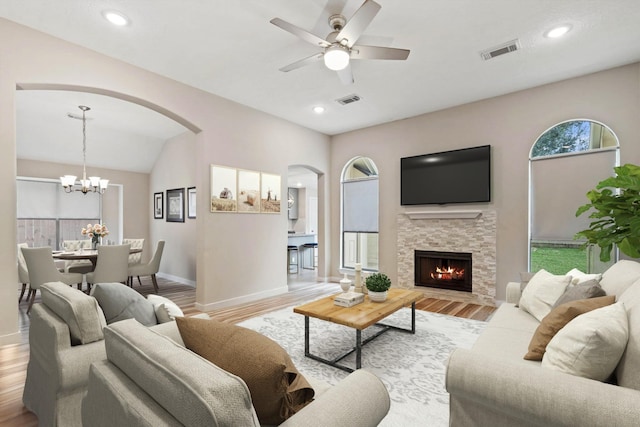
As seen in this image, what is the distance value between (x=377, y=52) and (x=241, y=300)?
3845 mm

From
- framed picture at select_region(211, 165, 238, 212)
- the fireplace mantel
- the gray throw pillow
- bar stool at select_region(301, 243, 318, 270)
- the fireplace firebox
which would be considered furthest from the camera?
bar stool at select_region(301, 243, 318, 270)

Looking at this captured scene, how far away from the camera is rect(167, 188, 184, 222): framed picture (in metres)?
6.39

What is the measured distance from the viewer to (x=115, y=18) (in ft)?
8.96

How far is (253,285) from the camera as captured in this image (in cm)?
490

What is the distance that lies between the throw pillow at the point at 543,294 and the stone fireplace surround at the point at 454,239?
79.4 inches

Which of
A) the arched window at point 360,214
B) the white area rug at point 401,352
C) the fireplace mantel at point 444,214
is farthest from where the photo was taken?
the arched window at point 360,214

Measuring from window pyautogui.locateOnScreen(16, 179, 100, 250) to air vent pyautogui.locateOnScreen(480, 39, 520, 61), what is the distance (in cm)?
812

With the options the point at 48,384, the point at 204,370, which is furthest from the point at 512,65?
the point at 48,384

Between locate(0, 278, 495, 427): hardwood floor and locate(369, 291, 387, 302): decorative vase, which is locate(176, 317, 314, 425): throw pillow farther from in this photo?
locate(369, 291, 387, 302): decorative vase

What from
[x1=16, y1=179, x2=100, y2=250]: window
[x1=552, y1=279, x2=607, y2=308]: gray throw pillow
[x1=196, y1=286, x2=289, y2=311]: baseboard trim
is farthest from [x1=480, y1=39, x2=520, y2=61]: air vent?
[x1=16, y1=179, x2=100, y2=250]: window

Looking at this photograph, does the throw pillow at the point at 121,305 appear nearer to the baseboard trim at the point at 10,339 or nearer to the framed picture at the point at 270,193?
the baseboard trim at the point at 10,339

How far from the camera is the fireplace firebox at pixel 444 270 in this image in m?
4.83

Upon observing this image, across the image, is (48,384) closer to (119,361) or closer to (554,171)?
(119,361)

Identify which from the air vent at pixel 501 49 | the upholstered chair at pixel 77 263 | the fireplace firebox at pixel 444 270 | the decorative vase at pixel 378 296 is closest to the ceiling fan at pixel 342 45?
the air vent at pixel 501 49
